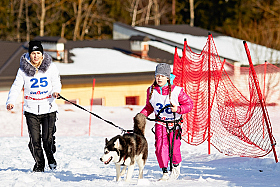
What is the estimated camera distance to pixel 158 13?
179ft

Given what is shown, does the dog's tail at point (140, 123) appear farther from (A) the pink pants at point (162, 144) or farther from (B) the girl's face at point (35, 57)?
(B) the girl's face at point (35, 57)

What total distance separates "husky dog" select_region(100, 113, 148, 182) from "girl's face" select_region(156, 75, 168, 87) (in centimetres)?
47

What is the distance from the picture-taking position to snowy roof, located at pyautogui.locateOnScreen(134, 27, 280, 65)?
1027 inches

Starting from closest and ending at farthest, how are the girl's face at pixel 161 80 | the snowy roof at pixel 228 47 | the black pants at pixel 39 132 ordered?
1. the girl's face at pixel 161 80
2. the black pants at pixel 39 132
3. the snowy roof at pixel 228 47

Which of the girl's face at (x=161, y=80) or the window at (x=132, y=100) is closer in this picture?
the girl's face at (x=161, y=80)

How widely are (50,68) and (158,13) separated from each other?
48303 mm

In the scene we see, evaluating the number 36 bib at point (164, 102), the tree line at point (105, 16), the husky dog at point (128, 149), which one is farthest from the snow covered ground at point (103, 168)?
the tree line at point (105, 16)

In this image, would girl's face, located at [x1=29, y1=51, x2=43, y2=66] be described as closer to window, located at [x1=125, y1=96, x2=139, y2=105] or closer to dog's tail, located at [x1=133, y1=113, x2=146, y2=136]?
dog's tail, located at [x1=133, y1=113, x2=146, y2=136]

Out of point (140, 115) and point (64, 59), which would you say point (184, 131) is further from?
point (64, 59)

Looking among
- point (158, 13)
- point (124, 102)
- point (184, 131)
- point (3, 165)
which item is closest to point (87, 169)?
point (3, 165)

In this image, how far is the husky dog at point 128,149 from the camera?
5773 mm

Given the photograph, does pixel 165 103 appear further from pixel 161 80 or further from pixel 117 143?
pixel 117 143

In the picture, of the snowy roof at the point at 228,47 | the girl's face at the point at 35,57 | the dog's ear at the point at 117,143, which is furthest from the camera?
the snowy roof at the point at 228,47

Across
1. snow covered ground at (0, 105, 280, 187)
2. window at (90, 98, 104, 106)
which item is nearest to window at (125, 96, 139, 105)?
window at (90, 98, 104, 106)
